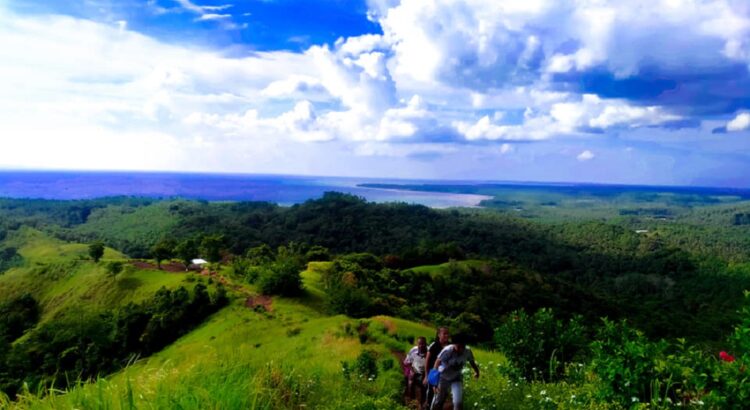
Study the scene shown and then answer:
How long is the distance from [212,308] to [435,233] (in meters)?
101

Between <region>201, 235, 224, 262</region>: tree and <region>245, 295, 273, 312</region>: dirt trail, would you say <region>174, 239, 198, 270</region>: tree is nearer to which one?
<region>201, 235, 224, 262</region>: tree

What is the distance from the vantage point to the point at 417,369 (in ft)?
34.4

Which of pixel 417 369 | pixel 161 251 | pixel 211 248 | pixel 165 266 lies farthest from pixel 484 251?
pixel 417 369

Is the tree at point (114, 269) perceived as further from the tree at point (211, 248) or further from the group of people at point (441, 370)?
the group of people at point (441, 370)

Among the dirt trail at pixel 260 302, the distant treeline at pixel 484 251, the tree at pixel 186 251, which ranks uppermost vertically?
the tree at pixel 186 251

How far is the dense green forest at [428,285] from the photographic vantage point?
1117cm

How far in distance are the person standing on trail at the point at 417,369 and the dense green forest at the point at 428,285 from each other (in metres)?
2.15

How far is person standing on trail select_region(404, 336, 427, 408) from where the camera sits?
1044cm

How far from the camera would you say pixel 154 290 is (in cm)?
5666

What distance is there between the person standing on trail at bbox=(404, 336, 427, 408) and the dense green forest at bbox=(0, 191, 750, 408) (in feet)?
7.04

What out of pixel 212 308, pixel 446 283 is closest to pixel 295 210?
pixel 446 283

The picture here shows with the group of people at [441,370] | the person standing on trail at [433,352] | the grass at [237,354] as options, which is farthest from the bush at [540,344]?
the grass at [237,354]

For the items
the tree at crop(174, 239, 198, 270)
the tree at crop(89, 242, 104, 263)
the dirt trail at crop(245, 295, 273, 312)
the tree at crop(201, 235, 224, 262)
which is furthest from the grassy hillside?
the dirt trail at crop(245, 295, 273, 312)

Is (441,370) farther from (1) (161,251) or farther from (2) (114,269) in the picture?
(1) (161,251)
